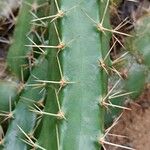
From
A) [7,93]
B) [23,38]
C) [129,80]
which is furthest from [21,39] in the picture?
[129,80]

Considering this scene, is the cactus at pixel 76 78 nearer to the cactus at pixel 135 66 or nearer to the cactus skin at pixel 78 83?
the cactus skin at pixel 78 83

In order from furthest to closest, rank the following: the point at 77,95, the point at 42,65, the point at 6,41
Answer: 1. the point at 6,41
2. the point at 42,65
3. the point at 77,95

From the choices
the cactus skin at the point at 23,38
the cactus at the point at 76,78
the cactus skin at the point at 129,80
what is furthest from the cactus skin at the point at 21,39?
the cactus skin at the point at 129,80

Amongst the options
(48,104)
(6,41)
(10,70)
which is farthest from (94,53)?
(6,41)

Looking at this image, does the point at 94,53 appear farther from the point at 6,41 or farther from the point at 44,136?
the point at 6,41

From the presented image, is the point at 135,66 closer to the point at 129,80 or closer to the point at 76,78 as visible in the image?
the point at 129,80

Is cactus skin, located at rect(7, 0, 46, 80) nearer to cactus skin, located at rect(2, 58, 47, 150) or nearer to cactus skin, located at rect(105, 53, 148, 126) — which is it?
cactus skin, located at rect(2, 58, 47, 150)
